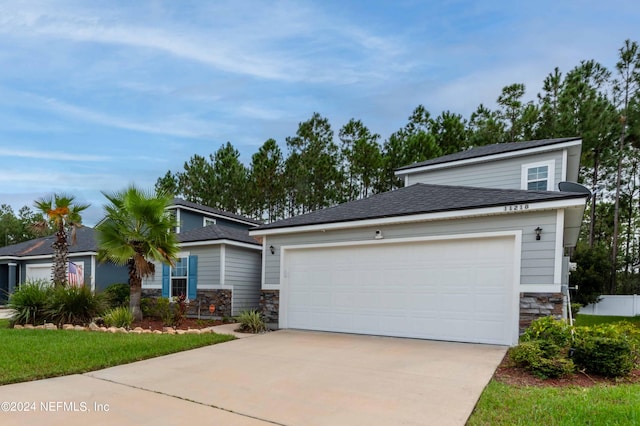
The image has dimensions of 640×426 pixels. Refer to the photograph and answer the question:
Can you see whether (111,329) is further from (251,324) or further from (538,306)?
(538,306)

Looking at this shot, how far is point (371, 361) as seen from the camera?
616cm

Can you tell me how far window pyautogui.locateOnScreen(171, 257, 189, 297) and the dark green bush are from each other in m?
11.1

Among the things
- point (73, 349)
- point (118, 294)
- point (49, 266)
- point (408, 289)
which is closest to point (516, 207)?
point (408, 289)

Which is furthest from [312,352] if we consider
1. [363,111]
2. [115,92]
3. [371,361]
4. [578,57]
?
[578,57]

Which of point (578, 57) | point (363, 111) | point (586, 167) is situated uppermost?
point (578, 57)

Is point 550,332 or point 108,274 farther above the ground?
point 550,332

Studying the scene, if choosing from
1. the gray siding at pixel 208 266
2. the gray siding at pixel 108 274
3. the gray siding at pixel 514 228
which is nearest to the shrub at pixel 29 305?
the gray siding at pixel 208 266

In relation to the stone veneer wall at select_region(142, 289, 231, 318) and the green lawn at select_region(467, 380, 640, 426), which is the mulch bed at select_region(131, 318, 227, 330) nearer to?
the stone veneer wall at select_region(142, 289, 231, 318)

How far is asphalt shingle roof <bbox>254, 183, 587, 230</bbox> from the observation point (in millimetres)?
7480

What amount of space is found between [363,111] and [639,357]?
19.2 m

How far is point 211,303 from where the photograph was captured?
12320 millimetres

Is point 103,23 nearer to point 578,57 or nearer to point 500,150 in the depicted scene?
point 500,150

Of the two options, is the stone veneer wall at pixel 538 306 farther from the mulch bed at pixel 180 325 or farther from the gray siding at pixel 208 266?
the gray siding at pixel 208 266

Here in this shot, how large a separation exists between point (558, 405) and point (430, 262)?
14.3ft
